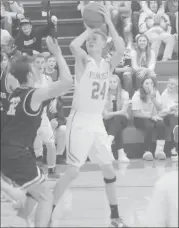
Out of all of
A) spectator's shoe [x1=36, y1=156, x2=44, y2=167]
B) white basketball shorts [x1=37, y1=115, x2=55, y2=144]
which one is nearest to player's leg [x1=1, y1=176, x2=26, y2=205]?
white basketball shorts [x1=37, y1=115, x2=55, y2=144]

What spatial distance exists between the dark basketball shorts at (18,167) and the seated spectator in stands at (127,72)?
5442 millimetres

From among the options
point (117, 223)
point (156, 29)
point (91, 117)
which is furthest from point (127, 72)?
point (117, 223)

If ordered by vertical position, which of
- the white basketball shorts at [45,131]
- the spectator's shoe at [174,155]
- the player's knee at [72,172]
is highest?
the player's knee at [72,172]

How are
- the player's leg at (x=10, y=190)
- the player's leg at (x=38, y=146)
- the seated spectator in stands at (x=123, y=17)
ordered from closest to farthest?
the player's leg at (x=10, y=190) → the player's leg at (x=38, y=146) → the seated spectator in stands at (x=123, y=17)

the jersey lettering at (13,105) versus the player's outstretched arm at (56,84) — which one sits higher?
the player's outstretched arm at (56,84)

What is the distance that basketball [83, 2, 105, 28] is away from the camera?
19.4ft

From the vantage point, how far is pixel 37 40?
33.9 feet

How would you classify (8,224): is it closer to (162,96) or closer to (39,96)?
(39,96)

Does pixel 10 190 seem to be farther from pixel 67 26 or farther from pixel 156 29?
pixel 67 26

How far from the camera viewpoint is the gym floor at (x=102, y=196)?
601 centimetres

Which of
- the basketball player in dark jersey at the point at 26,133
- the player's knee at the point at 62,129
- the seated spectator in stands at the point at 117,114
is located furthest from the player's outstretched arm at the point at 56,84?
the seated spectator in stands at the point at 117,114

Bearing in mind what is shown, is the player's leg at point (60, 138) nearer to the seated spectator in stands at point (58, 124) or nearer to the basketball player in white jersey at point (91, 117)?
the seated spectator in stands at point (58, 124)

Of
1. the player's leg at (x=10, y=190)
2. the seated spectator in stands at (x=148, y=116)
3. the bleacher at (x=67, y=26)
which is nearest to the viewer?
the player's leg at (x=10, y=190)

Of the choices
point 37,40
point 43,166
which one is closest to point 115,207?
point 43,166
